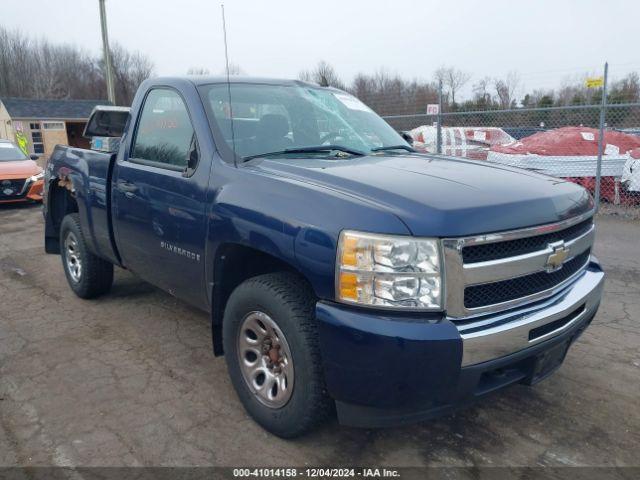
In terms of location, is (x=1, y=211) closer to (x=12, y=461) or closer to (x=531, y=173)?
(x=12, y=461)

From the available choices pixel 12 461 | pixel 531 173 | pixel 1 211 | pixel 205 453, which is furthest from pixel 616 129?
pixel 1 211

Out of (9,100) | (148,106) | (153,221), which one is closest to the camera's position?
(153,221)

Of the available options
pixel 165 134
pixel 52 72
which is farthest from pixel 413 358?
pixel 52 72

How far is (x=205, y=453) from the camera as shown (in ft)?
8.87

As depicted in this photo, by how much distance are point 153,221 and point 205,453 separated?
1545 millimetres

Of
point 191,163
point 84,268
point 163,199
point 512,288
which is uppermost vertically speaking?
point 191,163

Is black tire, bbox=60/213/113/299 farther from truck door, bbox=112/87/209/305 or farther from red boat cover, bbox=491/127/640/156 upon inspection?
red boat cover, bbox=491/127/640/156

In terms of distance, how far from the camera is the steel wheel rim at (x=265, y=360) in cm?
262

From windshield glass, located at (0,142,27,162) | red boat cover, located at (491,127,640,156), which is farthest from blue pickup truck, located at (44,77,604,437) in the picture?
windshield glass, located at (0,142,27,162)

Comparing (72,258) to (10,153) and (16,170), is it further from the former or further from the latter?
(10,153)

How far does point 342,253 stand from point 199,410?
1528 millimetres

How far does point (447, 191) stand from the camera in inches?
97.0

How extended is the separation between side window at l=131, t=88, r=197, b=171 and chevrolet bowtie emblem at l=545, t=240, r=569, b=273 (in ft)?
6.71

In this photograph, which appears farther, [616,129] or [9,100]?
[9,100]
